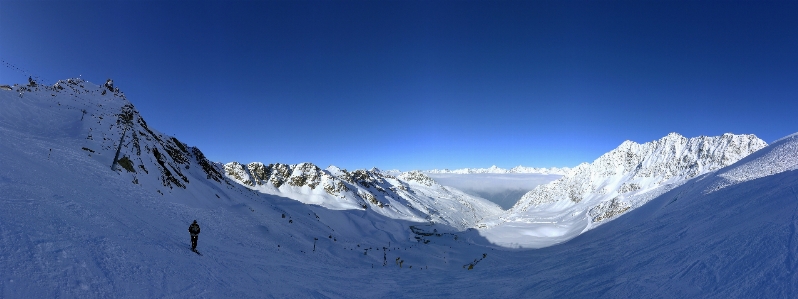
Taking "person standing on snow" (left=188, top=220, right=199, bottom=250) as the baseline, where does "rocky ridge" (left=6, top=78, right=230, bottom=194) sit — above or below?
above

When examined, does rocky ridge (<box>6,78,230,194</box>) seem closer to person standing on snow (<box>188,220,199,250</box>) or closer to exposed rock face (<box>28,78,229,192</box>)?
exposed rock face (<box>28,78,229,192</box>)

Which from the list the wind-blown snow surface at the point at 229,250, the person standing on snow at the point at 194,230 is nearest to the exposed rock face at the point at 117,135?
the wind-blown snow surface at the point at 229,250

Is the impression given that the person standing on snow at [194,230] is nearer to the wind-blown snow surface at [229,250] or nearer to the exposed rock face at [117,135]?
the wind-blown snow surface at [229,250]

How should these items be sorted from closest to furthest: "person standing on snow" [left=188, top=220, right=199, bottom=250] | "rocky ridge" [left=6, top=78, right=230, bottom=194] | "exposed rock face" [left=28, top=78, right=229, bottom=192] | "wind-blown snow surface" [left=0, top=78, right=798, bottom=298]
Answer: "wind-blown snow surface" [left=0, top=78, right=798, bottom=298], "person standing on snow" [left=188, top=220, right=199, bottom=250], "rocky ridge" [left=6, top=78, right=230, bottom=194], "exposed rock face" [left=28, top=78, right=229, bottom=192]

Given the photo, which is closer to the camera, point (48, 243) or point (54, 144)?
point (48, 243)

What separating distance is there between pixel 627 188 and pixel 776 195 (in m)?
208

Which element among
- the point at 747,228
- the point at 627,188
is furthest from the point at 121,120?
the point at 627,188

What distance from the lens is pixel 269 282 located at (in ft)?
57.5

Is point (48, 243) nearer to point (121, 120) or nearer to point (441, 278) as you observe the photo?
point (441, 278)

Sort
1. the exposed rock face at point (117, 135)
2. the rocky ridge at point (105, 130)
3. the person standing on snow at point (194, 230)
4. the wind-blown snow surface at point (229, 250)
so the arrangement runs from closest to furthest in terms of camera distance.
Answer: the wind-blown snow surface at point (229, 250), the person standing on snow at point (194, 230), the rocky ridge at point (105, 130), the exposed rock face at point (117, 135)

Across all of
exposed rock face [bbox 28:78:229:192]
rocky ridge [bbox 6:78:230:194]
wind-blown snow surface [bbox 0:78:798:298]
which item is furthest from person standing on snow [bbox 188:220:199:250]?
exposed rock face [bbox 28:78:229:192]

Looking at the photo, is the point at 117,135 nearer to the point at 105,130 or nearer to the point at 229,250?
the point at 105,130

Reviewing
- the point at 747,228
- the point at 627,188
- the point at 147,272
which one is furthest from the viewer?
the point at 627,188

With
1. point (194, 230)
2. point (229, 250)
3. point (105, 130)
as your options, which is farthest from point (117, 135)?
point (194, 230)
